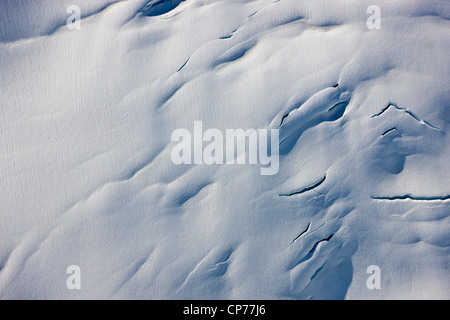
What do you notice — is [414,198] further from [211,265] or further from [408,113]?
[211,265]

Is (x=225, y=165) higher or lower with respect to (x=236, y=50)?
lower

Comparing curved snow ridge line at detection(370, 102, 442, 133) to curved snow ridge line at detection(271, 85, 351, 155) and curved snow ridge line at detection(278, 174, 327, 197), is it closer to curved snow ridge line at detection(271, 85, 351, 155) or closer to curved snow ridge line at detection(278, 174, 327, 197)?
curved snow ridge line at detection(271, 85, 351, 155)

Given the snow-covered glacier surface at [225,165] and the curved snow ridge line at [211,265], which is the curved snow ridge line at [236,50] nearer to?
the snow-covered glacier surface at [225,165]

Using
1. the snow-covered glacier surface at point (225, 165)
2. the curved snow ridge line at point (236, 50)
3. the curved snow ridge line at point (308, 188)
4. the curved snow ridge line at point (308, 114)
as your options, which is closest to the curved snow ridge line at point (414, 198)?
the snow-covered glacier surface at point (225, 165)

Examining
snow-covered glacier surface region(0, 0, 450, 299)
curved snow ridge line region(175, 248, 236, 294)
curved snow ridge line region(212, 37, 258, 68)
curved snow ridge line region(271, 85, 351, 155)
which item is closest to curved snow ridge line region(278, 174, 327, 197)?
snow-covered glacier surface region(0, 0, 450, 299)

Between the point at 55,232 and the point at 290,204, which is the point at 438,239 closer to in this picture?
the point at 290,204

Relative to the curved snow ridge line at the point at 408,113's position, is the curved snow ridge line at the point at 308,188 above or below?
below

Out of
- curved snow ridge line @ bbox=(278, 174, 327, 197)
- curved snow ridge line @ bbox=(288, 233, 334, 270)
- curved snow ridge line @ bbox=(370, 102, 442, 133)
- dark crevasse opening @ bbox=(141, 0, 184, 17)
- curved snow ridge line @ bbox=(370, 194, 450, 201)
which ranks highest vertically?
dark crevasse opening @ bbox=(141, 0, 184, 17)

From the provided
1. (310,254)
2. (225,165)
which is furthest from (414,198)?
(225,165)
